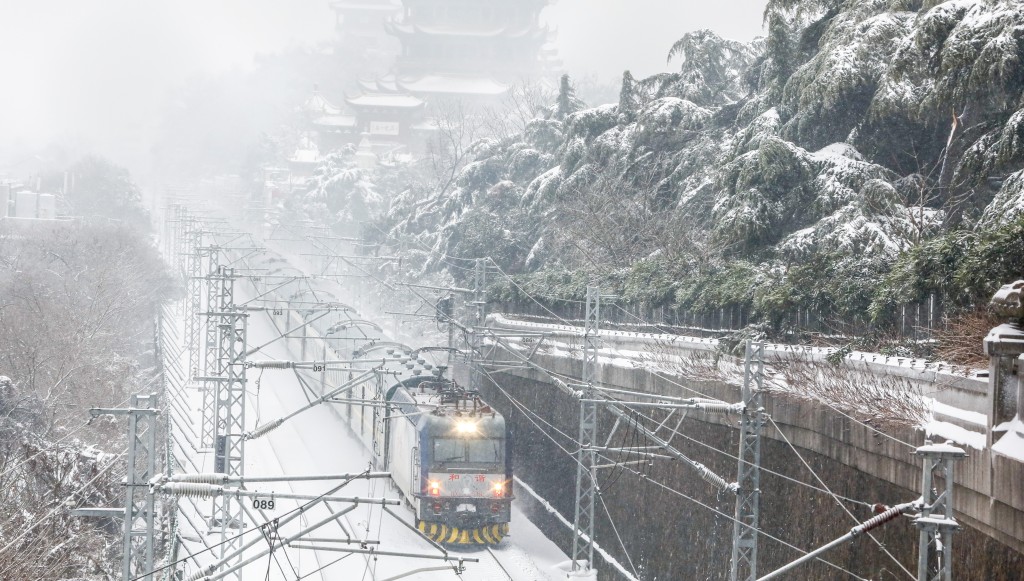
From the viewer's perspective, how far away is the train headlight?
22.8m

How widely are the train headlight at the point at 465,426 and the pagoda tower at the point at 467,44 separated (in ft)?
259

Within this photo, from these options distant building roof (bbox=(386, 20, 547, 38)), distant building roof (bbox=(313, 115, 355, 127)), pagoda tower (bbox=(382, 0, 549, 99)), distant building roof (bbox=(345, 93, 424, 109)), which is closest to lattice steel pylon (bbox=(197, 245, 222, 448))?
distant building roof (bbox=(345, 93, 424, 109))

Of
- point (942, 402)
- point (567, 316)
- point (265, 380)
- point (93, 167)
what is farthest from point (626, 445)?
point (93, 167)

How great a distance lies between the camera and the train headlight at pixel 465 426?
22.8 meters

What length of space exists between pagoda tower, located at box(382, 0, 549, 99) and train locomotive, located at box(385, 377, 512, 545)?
3097 inches

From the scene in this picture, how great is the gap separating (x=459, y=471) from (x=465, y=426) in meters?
0.85

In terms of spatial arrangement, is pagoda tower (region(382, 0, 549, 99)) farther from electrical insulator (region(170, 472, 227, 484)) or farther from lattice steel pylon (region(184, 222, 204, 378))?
electrical insulator (region(170, 472, 227, 484))

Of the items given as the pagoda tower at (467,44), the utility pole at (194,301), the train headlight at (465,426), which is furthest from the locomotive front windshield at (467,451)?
the pagoda tower at (467,44)

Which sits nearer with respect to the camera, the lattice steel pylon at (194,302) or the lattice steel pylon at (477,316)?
the lattice steel pylon at (477,316)

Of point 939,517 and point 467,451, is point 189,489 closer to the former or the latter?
point 939,517

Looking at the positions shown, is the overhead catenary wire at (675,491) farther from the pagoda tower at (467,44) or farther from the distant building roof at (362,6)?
the distant building roof at (362,6)

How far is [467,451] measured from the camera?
22.9 m

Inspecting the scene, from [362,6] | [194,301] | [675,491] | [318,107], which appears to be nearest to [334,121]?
[318,107]

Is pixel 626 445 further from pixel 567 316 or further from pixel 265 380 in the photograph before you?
pixel 265 380
